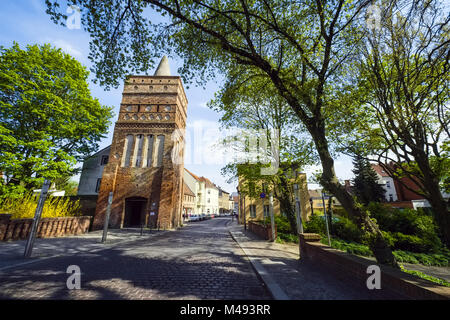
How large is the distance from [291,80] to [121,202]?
61.1 ft

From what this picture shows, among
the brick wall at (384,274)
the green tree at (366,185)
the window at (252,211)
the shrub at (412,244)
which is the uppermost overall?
the green tree at (366,185)

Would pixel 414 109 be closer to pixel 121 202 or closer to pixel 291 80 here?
pixel 291 80

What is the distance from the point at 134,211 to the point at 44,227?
9462 mm

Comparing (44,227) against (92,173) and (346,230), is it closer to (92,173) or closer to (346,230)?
(92,173)

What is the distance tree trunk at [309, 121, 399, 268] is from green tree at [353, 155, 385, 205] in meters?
23.6

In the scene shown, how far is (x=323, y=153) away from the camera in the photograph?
17.7 feet

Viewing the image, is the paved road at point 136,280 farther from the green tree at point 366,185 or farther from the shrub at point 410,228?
the green tree at point 366,185

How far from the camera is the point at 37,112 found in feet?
43.1

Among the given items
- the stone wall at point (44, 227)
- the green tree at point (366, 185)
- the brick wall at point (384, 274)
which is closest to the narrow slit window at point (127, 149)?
the stone wall at point (44, 227)

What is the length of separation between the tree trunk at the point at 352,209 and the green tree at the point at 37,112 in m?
17.1

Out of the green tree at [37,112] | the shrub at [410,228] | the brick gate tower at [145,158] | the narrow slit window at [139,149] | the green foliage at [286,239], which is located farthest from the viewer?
the narrow slit window at [139,149]

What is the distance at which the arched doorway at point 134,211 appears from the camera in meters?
18.5

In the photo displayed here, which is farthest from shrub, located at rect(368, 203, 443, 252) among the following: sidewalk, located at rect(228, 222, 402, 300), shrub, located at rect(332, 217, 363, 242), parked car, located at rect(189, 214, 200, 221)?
parked car, located at rect(189, 214, 200, 221)
